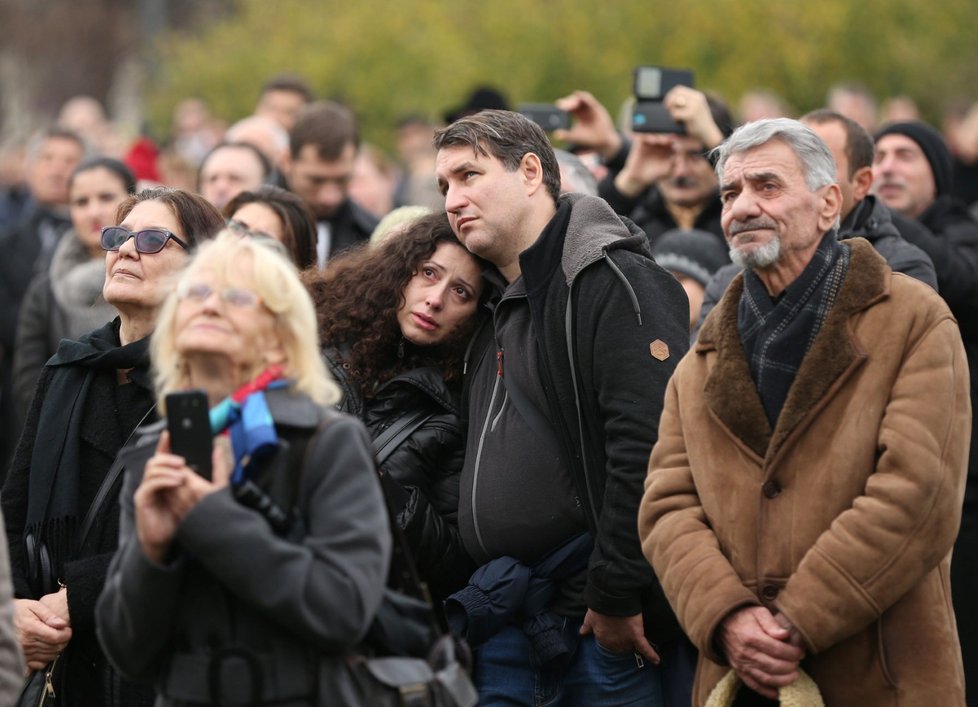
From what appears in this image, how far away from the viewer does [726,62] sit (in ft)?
65.5

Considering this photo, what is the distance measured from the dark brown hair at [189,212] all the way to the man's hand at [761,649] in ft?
7.11

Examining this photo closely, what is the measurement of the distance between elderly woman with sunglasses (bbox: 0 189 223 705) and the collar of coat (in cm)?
173

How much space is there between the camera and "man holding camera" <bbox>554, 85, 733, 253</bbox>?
7773 mm

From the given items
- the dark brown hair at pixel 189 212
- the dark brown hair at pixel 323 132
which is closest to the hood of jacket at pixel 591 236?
the dark brown hair at pixel 189 212

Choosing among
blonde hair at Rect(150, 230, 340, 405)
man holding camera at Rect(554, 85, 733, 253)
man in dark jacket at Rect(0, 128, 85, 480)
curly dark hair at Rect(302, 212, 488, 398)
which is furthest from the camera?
man in dark jacket at Rect(0, 128, 85, 480)

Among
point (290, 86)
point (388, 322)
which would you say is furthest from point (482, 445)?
point (290, 86)

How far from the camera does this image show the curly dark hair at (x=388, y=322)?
5723 mm

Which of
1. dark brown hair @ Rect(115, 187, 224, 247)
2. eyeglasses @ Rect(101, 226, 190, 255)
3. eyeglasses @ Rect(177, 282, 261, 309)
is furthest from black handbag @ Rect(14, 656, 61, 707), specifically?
eyeglasses @ Rect(177, 282, 261, 309)

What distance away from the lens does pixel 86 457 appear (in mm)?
5133

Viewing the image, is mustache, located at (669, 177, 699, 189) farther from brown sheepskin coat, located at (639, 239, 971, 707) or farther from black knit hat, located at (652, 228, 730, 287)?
brown sheepskin coat, located at (639, 239, 971, 707)

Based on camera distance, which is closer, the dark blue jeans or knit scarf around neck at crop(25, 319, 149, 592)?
knit scarf around neck at crop(25, 319, 149, 592)

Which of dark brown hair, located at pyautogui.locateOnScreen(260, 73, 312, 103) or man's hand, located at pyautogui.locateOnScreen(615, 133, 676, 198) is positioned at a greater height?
man's hand, located at pyautogui.locateOnScreen(615, 133, 676, 198)

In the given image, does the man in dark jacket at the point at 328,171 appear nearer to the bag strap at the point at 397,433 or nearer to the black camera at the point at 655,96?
the black camera at the point at 655,96

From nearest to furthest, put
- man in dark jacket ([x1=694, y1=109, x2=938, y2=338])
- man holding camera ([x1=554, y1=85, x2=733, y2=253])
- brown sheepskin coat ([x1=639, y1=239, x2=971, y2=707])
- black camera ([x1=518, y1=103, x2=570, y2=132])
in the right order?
brown sheepskin coat ([x1=639, y1=239, x2=971, y2=707])
man in dark jacket ([x1=694, y1=109, x2=938, y2=338])
man holding camera ([x1=554, y1=85, x2=733, y2=253])
black camera ([x1=518, y1=103, x2=570, y2=132])
